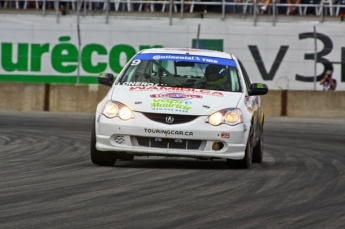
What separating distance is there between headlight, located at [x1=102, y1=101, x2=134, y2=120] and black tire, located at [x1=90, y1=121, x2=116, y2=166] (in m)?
0.26

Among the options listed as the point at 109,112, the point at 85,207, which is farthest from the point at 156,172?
the point at 85,207

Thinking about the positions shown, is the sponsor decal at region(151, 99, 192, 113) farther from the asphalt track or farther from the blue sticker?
the blue sticker

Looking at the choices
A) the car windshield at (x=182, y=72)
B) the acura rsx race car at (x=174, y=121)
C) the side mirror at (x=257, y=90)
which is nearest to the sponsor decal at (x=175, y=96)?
the acura rsx race car at (x=174, y=121)

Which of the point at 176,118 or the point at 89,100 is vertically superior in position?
the point at 176,118

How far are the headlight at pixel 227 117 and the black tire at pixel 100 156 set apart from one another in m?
1.20

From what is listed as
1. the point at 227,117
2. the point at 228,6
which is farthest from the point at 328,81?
the point at 227,117

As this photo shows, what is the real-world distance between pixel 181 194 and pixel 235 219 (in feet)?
4.89

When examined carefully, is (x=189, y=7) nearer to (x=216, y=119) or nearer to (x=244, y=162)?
(x=244, y=162)

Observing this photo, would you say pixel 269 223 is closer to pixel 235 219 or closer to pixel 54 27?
pixel 235 219

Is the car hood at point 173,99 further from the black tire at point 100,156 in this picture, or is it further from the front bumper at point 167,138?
the black tire at point 100,156

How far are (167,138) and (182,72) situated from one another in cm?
145

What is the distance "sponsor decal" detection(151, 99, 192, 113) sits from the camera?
10.6m

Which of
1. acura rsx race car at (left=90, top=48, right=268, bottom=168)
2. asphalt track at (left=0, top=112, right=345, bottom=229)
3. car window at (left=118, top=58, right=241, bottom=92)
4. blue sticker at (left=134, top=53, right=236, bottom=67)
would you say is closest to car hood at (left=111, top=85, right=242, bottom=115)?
acura rsx race car at (left=90, top=48, right=268, bottom=168)

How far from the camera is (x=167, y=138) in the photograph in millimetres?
10609
